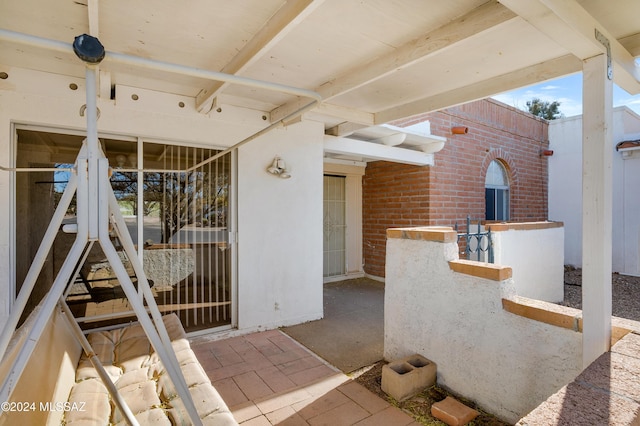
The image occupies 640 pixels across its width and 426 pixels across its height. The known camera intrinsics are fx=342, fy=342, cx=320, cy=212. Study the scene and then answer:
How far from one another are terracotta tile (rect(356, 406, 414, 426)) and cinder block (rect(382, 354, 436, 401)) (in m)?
0.17

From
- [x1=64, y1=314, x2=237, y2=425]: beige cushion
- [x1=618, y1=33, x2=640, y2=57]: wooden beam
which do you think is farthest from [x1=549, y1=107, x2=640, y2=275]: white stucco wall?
[x1=64, y1=314, x2=237, y2=425]: beige cushion

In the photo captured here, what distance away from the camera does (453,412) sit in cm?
245

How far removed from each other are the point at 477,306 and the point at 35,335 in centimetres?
262

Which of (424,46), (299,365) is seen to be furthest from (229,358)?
(424,46)

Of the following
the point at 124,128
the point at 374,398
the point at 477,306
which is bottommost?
the point at 374,398

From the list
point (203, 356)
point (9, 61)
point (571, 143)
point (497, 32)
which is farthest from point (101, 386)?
point (571, 143)

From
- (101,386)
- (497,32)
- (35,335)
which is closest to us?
(35,335)

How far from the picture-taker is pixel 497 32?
2322mm

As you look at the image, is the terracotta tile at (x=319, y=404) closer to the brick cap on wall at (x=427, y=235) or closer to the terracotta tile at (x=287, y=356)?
the terracotta tile at (x=287, y=356)

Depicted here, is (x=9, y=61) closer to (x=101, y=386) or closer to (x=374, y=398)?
(x=101, y=386)

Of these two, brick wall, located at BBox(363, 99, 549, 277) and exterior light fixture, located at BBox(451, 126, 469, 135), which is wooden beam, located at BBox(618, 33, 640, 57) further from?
exterior light fixture, located at BBox(451, 126, 469, 135)

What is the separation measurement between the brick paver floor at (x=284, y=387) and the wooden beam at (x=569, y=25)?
2604mm

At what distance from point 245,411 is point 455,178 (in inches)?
209

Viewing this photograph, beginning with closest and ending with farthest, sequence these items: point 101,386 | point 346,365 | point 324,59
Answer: point 101,386
point 324,59
point 346,365
